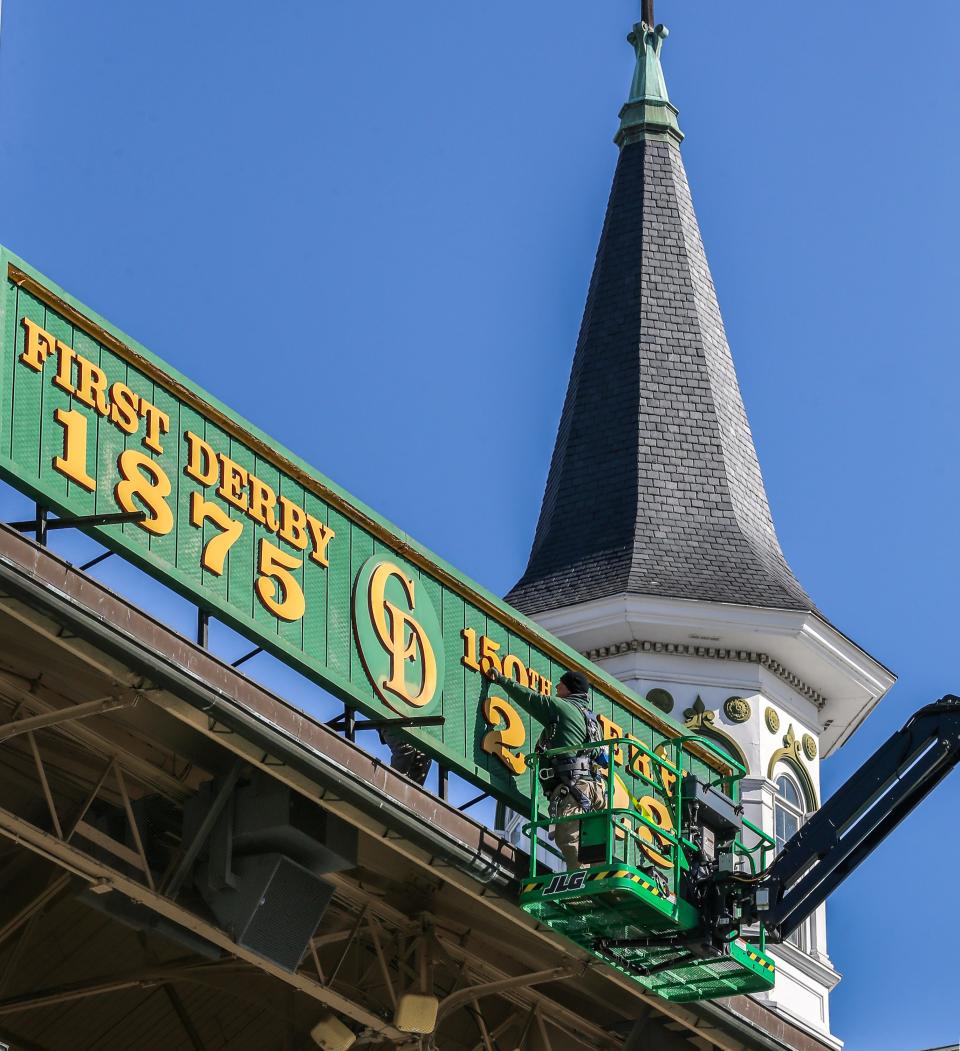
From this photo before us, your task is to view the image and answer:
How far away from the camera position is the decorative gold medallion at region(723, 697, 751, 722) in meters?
38.1

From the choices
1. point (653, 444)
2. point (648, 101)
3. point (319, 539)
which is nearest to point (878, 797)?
point (319, 539)

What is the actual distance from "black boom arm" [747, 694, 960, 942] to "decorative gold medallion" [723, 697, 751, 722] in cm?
940

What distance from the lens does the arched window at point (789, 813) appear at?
38125 millimetres

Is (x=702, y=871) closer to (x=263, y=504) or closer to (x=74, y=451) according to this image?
(x=263, y=504)

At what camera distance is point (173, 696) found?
22.7 metres

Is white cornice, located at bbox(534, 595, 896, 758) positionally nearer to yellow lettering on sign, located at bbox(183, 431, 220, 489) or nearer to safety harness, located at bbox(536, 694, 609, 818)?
safety harness, located at bbox(536, 694, 609, 818)

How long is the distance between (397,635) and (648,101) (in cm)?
2219

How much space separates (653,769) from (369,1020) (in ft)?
18.2

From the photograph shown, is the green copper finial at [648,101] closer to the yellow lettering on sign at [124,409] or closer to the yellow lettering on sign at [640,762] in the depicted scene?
the yellow lettering on sign at [640,762]

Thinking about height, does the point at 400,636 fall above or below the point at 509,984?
above

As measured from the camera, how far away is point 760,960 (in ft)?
89.5

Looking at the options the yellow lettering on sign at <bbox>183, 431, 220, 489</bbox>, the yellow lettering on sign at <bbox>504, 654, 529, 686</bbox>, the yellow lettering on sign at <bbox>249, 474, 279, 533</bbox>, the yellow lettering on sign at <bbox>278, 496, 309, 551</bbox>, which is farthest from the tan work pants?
the yellow lettering on sign at <bbox>183, 431, 220, 489</bbox>

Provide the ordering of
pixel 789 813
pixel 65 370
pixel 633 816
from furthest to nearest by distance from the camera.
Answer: pixel 789 813
pixel 633 816
pixel 65 370

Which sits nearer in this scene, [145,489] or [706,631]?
[145,489]
